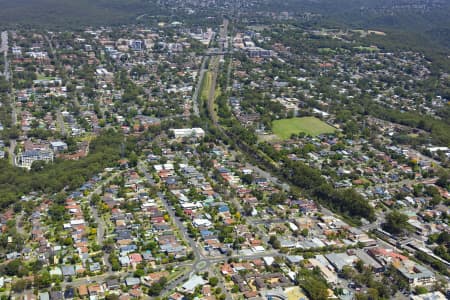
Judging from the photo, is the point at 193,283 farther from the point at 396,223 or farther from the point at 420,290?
the point at 396,223

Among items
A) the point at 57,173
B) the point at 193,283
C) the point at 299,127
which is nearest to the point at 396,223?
the point at 193,283

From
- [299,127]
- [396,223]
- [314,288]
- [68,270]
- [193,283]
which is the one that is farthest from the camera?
[299,127]

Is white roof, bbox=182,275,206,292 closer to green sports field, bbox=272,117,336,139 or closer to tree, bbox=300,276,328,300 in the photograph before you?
tree, bbox=300,276,328,300

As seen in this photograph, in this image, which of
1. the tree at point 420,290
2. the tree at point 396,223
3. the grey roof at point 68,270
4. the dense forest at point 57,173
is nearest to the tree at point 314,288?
the tree at point 420,290

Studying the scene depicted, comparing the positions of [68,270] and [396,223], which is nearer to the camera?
[68,270]

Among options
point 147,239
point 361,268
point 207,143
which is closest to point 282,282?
point 361,268

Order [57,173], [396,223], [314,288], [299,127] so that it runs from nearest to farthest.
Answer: [314,288], [396,223], [57,173], [299,127]
